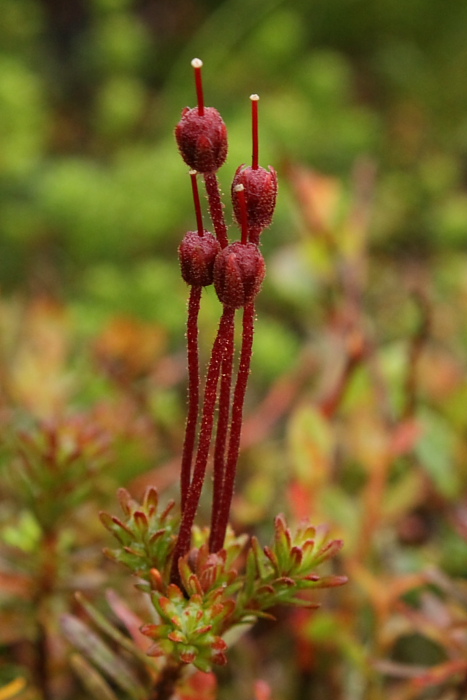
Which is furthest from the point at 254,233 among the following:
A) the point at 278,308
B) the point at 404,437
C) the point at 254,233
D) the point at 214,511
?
the point at 278,308

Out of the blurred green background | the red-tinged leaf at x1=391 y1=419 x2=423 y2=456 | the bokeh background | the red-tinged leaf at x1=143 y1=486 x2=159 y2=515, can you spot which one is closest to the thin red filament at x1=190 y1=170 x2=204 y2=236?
the red-tinged leaf at x1=143 y1=486 x2=159 y2=515

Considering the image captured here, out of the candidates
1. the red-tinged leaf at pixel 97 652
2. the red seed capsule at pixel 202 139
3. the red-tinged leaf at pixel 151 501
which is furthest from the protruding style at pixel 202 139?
the red-tinged leaf at pixel 97 652

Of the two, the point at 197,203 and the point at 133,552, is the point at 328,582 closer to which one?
the point at 133,552

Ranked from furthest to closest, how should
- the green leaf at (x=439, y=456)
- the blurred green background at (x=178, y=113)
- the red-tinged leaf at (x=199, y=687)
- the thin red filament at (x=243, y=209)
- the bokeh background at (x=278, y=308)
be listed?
the blurred green background at (x=178, y=113) < the green leaf at (x=439, y=456) < the bokeh background at (x=278, y=308) < the red-tinged leaf at (x=199, y=687) < the thin red filament at (x=243, y=209)

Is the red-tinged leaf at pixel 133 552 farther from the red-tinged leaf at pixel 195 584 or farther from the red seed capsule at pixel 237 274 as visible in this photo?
the red seed capsule at pixel 237 274

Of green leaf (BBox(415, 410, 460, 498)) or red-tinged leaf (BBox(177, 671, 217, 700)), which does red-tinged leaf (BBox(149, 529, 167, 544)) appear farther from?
green leaf (BBox(415, 410, 460, 498))

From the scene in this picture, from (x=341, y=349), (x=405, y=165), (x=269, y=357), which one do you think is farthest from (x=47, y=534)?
(x=405, y=165)

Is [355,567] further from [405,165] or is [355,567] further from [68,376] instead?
[405,165]
